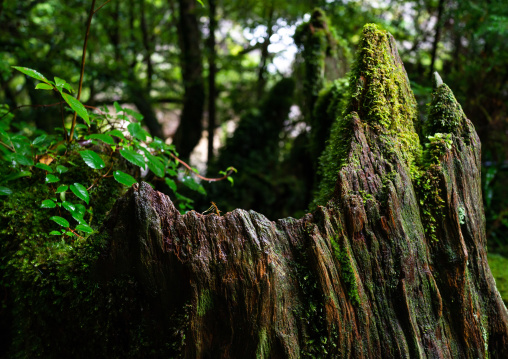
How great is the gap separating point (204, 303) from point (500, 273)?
349 centimetres

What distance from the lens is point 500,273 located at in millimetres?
3623

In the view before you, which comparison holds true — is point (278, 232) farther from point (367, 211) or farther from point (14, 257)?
point (14, 257)

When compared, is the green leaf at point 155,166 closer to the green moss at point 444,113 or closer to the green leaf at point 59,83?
the green leaf at point 59,83

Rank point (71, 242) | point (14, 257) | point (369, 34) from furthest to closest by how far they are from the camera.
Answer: point (369, 34)
point (71, 242)
point (14, 257)

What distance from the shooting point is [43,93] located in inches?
279

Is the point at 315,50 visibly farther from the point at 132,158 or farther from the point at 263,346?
the point at 263,346

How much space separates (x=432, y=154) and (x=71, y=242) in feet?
7.36

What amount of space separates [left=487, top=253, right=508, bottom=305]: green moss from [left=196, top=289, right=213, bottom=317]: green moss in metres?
2.67

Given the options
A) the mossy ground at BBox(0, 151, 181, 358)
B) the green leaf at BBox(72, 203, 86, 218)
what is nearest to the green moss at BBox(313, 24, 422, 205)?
the mossy ground at BBox(0, 151, 181, 358)

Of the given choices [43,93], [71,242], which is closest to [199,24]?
[43,93]

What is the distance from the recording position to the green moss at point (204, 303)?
163 centimetres

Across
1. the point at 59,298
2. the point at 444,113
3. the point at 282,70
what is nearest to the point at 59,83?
the point at 59,298

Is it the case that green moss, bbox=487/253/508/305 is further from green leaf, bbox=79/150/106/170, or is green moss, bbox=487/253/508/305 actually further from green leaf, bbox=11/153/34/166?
green leaf, bbox=11/153/34/166

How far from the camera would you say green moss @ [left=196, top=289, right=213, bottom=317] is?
64.4 inches
